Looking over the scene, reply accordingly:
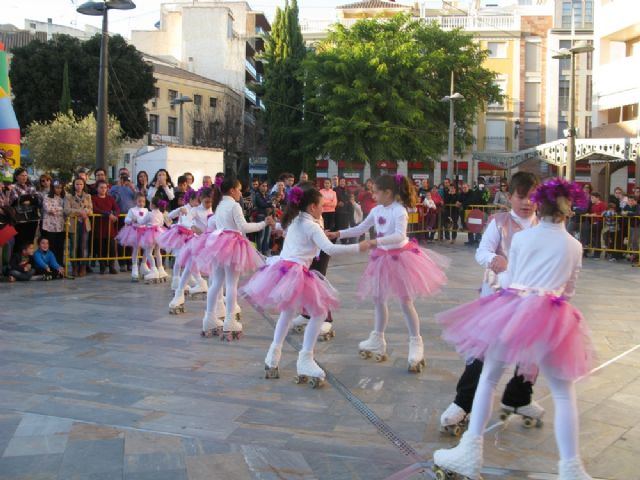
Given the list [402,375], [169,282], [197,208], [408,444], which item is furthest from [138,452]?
[169,282]

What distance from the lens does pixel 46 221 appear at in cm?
1344

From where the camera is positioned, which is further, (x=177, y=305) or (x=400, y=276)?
(x=177, y=305)

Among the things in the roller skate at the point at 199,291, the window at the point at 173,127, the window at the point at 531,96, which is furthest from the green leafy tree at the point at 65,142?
the roller skate at the point at 199,291

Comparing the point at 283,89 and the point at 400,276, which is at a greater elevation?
the point at 283,89

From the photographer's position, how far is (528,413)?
544 centimetres

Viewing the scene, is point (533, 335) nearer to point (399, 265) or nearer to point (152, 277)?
point (399, 265)

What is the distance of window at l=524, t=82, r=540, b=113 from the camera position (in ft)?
192

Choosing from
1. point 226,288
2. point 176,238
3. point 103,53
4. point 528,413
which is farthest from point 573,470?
point 103,53

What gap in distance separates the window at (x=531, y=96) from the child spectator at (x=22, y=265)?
51.3 m

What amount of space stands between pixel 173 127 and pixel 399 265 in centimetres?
5545

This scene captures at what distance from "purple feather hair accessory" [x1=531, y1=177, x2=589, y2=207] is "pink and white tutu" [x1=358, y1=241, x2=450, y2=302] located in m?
2.49

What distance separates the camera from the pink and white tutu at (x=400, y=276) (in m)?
6.91

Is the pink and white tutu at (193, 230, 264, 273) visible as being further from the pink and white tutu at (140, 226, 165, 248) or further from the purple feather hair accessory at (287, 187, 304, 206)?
the pink and white tutu at (140, 226, 165, 248)

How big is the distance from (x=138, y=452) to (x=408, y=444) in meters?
1.81
